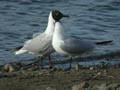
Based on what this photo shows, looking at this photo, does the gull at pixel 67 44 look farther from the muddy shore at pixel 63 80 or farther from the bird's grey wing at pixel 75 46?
the muddy shore at pixel 63 80

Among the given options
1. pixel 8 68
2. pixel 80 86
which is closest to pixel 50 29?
pixel 8 68

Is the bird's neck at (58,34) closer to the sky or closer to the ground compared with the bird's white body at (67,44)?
closer to the sky

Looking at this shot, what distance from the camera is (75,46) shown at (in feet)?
31.9

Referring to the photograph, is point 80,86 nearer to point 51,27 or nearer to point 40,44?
point 40,44

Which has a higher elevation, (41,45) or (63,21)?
(41,45)

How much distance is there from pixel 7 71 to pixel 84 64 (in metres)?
1.90

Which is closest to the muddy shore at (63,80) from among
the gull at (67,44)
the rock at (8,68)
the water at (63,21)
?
the gull at (67,44)

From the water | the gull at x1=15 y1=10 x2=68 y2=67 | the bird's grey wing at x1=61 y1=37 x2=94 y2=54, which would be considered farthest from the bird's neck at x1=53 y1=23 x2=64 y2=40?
the water

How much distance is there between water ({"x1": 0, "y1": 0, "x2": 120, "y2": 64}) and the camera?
13148 mm

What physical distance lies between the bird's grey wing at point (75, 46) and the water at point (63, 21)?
2345mm

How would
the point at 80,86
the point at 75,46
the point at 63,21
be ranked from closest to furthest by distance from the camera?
the point at 80,86
the point at 75,46
the point at 63,21

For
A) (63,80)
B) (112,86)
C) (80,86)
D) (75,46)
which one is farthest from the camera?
(75,46)

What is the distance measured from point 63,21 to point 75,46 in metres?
6.10

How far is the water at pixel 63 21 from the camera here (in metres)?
13.1
